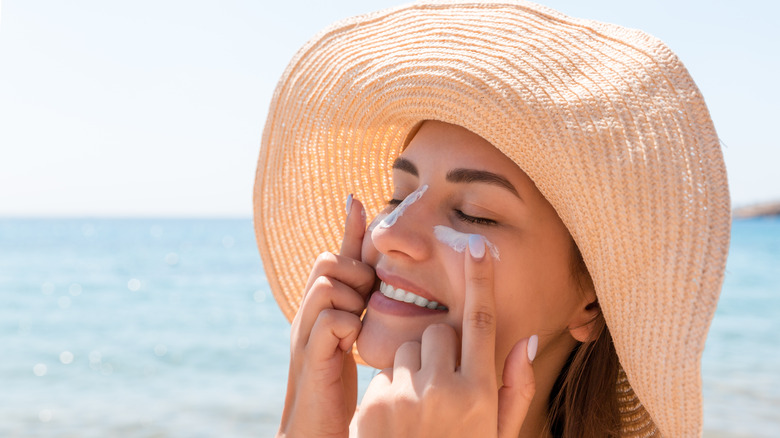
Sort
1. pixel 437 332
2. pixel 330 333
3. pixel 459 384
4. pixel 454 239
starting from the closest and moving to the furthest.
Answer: pixel 459 384 → pixel 437 332 → pixel 454 239 → pixel 330 333

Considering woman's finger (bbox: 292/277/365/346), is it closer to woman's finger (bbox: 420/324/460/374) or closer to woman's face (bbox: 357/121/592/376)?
woman's face (bbox: 357/121/592/376)

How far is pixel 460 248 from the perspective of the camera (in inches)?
68.4

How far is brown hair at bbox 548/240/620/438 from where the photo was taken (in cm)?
218

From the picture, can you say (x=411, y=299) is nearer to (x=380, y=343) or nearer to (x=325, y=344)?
(x=380, y=343)

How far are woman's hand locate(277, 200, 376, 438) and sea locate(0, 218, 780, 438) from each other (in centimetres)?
326

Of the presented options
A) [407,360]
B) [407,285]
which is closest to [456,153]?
[407,285]

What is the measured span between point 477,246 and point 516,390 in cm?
37

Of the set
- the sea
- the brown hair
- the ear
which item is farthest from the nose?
the sea

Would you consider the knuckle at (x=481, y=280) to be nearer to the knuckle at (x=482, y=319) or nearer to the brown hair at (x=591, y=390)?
the knuckle at (x=482, y=319)

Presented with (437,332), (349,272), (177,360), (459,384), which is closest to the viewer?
(459,384)

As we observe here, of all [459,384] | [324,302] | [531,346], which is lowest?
[459,384]

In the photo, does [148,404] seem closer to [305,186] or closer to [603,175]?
[305,186]

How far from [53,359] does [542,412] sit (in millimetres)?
9027

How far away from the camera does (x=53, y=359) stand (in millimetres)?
9406
